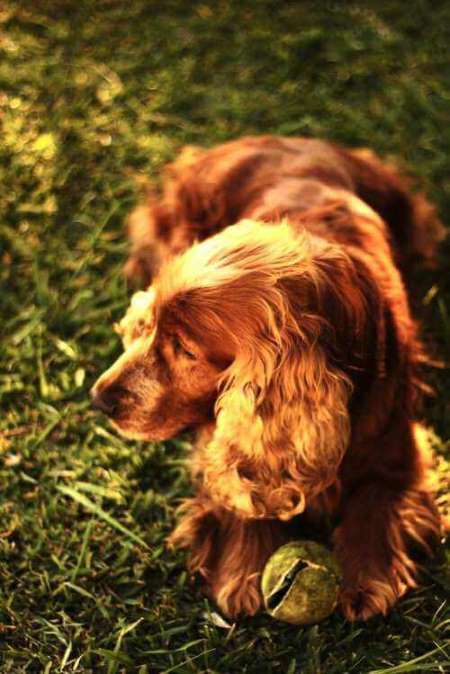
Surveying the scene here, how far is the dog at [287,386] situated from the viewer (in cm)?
235

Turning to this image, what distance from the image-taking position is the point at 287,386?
2381mm

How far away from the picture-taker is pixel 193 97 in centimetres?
453

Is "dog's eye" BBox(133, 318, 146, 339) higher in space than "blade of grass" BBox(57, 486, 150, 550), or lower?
higher

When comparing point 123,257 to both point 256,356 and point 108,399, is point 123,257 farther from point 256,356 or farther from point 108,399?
point 256,356

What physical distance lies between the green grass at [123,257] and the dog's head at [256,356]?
0.51 metres

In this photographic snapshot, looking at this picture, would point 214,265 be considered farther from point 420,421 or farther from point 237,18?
point 237,18

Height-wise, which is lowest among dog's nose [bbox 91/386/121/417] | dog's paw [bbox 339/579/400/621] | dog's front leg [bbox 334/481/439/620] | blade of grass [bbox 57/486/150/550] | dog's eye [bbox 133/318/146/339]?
blade of grass [bbox 57/486/150/550]

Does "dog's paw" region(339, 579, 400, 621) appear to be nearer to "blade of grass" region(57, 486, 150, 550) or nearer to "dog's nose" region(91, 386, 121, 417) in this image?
"blade of grass" region(57, 486, 150, 550)

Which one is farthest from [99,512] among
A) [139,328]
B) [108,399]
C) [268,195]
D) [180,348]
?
[268,195]

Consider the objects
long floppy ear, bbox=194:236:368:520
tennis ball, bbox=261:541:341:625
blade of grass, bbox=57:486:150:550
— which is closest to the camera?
long floppy ear, bbox=194:236:368:520

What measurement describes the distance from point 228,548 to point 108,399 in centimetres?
64

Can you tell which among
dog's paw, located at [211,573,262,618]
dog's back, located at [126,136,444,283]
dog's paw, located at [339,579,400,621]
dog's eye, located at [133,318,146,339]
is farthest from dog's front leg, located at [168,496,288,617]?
dog's back, located at [126,136,444,283]

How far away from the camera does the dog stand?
2350 mm

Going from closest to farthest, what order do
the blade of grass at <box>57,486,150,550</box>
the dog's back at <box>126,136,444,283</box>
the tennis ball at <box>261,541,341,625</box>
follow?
the tennis ball at <box>261,541,341,625</box>
the blade of grass at <box>57,486,150,550</box>
the dog's back at <box>126,136,444,283</box>
